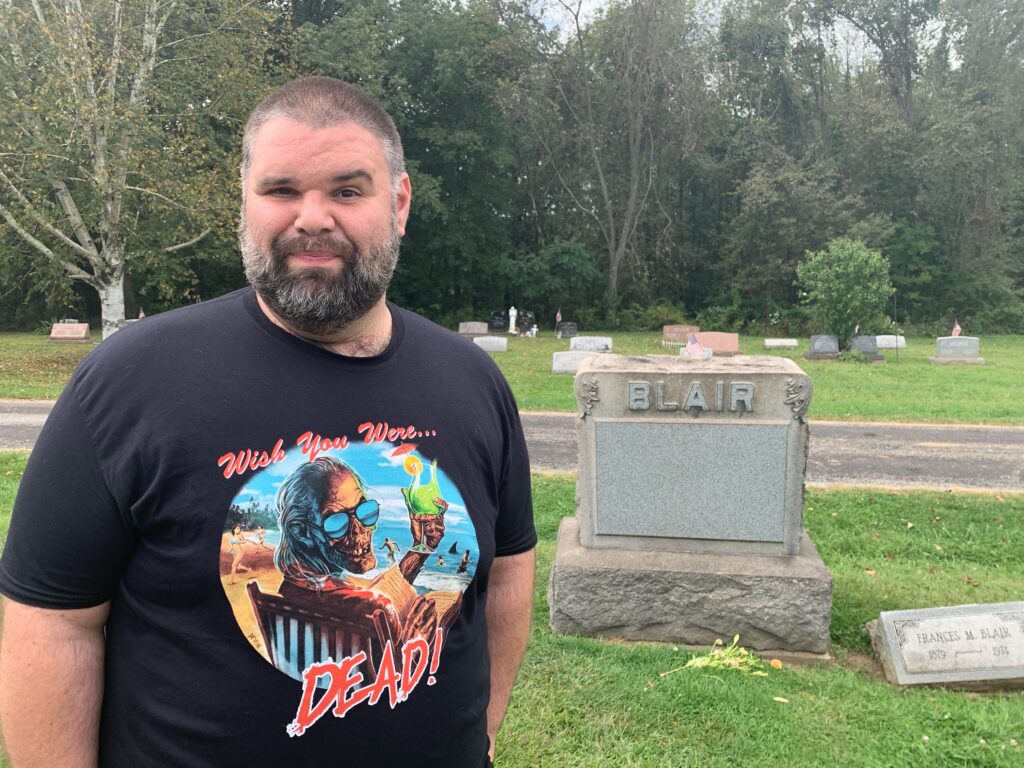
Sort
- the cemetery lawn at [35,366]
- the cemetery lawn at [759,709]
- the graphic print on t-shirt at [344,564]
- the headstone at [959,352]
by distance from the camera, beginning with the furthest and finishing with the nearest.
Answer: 1. the headstone at [959,352]
2. the cemetery lawn at [35,366]
3. the cemetery lawn at [759,709]
4. the graphic print on t-shirt at [344,564]

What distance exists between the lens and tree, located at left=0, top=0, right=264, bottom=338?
600 inches

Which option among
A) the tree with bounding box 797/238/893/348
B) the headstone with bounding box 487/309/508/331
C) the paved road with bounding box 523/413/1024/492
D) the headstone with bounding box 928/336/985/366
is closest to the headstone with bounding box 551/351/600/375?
the paved road with bounding box 523/413/1024/492

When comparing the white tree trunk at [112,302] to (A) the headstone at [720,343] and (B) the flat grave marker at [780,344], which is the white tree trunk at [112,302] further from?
(B) the flat grave marker at [780,344]

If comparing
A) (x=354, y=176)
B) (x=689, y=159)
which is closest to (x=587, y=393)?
(x=354, y=176)

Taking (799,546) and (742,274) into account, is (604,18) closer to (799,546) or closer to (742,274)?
(742,274)

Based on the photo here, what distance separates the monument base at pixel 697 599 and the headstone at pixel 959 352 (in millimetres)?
18491

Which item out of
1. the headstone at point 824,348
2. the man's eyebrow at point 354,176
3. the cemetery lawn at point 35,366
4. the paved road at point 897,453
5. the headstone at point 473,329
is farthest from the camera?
the headstone at point 473,329

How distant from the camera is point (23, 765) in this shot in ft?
4.45

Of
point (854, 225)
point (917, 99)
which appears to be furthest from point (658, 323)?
point (917, 99)

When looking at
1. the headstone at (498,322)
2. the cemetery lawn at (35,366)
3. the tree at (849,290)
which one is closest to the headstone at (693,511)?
the cemetery lawn at (35,366)

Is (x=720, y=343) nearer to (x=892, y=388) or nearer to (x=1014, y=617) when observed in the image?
(x=892, y=388)

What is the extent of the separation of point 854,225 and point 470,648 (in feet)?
111

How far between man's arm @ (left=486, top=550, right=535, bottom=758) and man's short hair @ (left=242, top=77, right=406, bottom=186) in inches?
40.4

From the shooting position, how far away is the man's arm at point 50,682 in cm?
132
